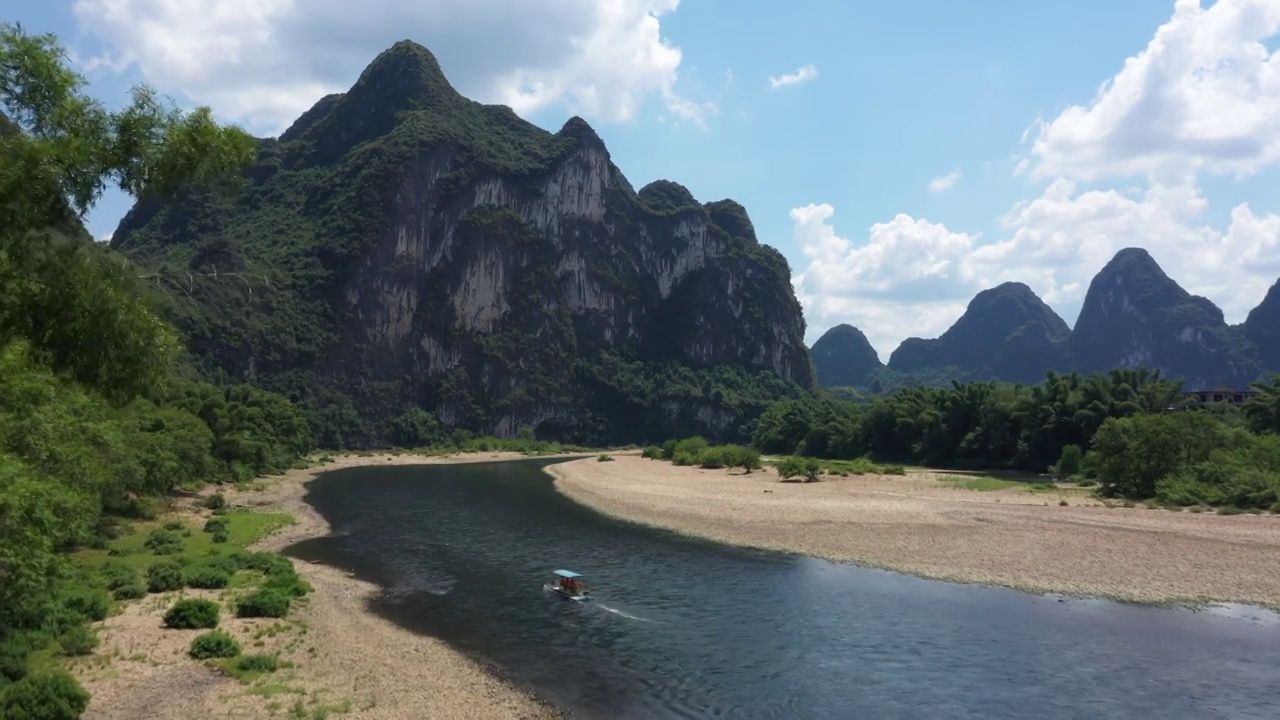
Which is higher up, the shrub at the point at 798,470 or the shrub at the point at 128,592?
the shrub at the point at 798,470

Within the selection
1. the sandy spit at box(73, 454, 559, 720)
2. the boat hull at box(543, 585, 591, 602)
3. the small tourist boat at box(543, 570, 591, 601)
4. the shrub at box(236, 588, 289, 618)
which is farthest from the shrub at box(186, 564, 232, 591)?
the boat hull at box(543, 585, 591, 602)

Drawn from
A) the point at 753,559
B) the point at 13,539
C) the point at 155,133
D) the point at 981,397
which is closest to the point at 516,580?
the point at 753,559

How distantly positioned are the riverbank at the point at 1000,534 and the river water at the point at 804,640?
2.11 metres

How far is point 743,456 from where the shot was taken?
92125 mm

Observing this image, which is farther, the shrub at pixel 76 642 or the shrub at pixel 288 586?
the shrub at pixel 288 586

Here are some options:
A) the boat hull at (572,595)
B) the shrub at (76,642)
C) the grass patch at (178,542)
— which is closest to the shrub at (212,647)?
the shrub at (76,642)

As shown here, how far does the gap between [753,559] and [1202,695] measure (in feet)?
65.4

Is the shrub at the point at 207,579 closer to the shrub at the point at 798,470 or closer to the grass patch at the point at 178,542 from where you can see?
the grass patch at the point at 178,542

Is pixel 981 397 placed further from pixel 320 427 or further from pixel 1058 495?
pixel 320 427

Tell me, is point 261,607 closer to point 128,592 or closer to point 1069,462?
point 128,592

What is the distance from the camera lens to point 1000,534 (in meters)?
37.3

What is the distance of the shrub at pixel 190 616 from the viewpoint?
22.0 m

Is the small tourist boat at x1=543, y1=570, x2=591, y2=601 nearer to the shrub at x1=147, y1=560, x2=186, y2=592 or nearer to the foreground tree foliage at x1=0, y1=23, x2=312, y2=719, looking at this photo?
the shrub at x1=147, y1=560, x2=186, y2=592

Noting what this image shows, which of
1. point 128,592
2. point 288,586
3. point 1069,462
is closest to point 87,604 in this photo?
point 128,592
